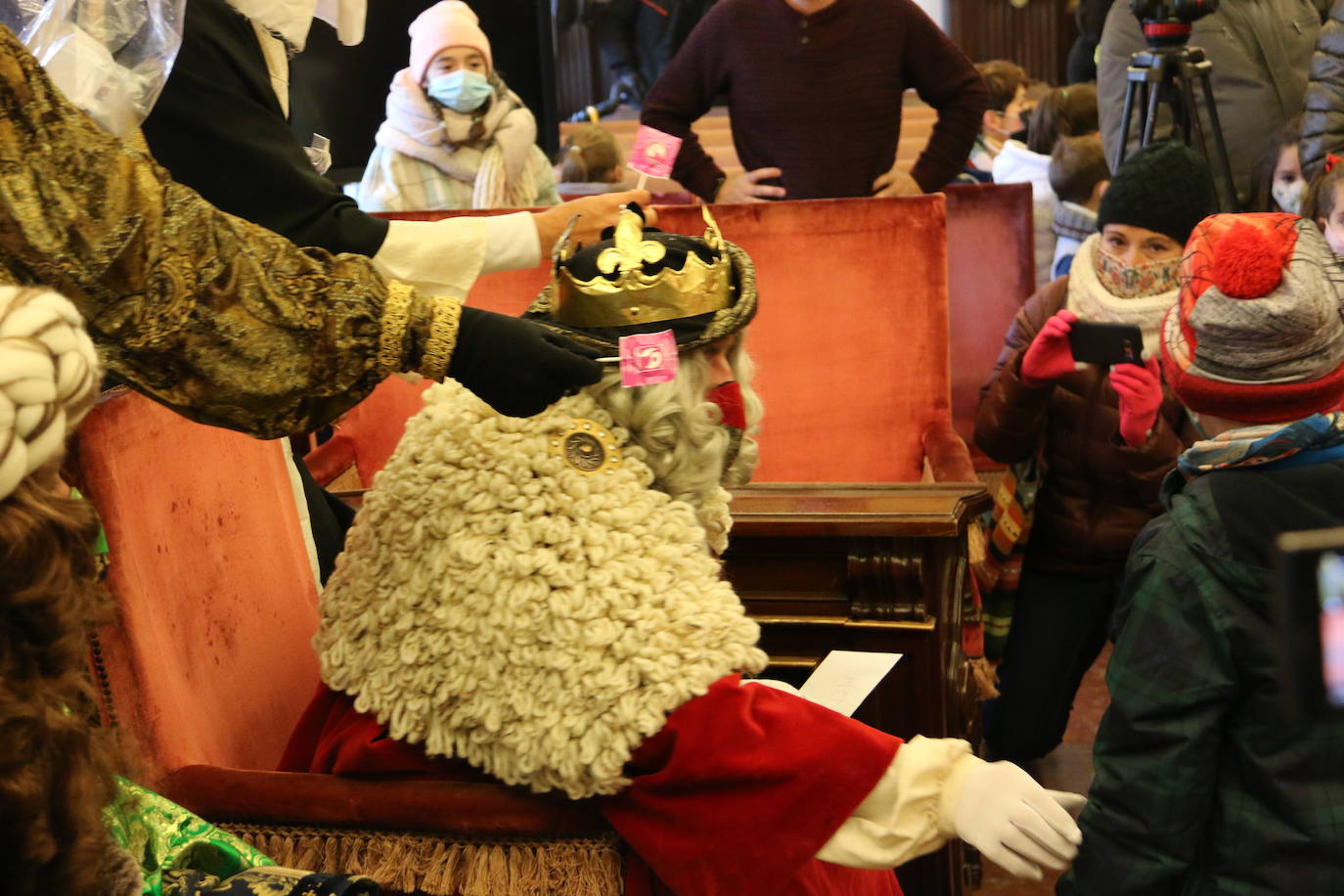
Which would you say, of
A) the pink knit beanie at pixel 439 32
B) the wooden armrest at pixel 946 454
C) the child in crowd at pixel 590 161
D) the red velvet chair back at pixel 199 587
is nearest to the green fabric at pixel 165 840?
the red velvet chair back at pixel 199 587

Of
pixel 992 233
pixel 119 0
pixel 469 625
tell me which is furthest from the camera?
pixel 992 233

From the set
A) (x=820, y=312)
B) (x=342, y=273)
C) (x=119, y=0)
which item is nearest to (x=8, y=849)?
(x=342, y=273)

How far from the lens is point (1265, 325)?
1.49 meters

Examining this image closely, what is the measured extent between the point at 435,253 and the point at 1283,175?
7.10ft

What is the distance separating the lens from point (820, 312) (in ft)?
10.4

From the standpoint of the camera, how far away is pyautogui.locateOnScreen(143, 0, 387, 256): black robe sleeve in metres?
1.76

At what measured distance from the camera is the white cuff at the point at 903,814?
4.47ft

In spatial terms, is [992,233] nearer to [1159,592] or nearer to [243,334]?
[1159,592]

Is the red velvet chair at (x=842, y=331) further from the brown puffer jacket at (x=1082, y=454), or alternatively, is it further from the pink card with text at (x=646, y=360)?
the pink card with text at (x=646, y=360)

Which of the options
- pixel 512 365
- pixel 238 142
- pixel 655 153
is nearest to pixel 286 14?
pixel 238 142

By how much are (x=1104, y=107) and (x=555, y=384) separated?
9.32 feet

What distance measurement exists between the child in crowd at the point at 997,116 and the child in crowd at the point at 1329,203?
290 centimetres

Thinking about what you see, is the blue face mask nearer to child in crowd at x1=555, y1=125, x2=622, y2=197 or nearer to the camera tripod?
child in crowd at x1=555, y1=125, x2=622, y2=197

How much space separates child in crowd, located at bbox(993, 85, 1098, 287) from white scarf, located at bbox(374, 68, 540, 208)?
1616 mm
